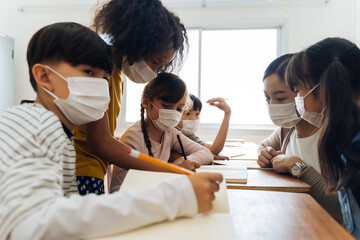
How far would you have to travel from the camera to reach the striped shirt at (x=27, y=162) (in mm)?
437

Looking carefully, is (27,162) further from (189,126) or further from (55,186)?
(189,126)

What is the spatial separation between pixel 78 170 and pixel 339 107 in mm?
810

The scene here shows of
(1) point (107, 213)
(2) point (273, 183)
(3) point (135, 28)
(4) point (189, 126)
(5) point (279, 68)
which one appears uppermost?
(3) point (135, 28)

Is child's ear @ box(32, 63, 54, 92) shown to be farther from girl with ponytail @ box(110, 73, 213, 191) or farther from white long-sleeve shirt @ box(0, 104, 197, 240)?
girl with ponytail @ box(110, 73, 213, 191)

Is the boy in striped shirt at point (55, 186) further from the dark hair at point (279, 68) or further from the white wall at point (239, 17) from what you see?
the white wall at point (239, 17)

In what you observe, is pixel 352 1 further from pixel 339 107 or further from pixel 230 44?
pixel 339 107

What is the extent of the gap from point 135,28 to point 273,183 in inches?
28.1

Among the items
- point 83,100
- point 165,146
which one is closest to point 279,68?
point 165,146

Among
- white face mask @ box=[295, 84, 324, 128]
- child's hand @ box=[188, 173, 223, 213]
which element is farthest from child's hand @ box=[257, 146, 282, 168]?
child's hand @ box=[188, 173, 223, 213]

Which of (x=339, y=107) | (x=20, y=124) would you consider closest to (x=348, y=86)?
(x=339, y=107)

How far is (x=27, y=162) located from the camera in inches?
18.9

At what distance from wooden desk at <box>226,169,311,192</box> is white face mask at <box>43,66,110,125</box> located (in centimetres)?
43

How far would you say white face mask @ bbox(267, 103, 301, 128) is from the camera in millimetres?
1269

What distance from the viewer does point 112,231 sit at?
459mm
